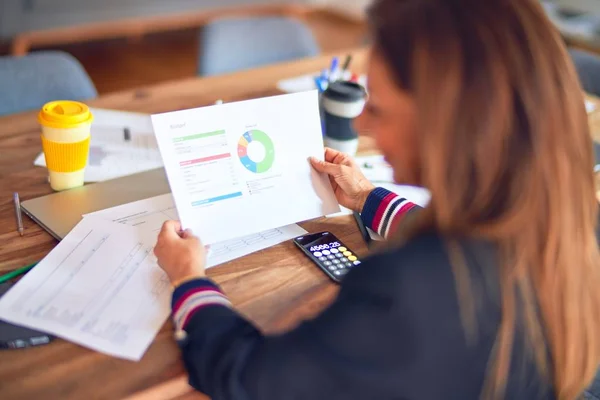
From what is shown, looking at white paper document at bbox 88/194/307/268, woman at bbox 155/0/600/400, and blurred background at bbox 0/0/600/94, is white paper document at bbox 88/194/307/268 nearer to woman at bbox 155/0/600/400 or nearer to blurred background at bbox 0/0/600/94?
woman at bbox 155/0/600/400

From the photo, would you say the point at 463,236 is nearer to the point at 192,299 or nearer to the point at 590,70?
the point at 192,299

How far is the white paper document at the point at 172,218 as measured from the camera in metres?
1.04

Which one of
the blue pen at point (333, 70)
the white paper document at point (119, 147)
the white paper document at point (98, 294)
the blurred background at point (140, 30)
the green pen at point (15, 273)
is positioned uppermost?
the blue pen at point (333, 70)

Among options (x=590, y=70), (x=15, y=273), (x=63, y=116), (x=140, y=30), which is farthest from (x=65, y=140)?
(x=140, y=30)

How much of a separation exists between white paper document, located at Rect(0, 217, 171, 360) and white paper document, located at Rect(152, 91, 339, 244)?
0.11 m

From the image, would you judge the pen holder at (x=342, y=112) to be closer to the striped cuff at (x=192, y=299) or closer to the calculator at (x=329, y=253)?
the calculator at (x=329, y=253)

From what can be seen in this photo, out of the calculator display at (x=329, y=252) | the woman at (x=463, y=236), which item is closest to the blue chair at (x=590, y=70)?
the calculator display at (x=329, y=252)

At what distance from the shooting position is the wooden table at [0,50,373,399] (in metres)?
0.78

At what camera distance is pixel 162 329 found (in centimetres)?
87

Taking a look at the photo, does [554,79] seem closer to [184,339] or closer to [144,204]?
[184,339]

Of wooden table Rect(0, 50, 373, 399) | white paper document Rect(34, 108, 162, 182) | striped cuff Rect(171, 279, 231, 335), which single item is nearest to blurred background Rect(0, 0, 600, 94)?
white paper document Rect(34, 108, 162, 182)

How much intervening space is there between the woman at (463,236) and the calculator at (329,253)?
0.28 metres

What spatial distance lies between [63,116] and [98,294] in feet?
1.22

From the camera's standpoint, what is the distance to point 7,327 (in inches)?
32.8
